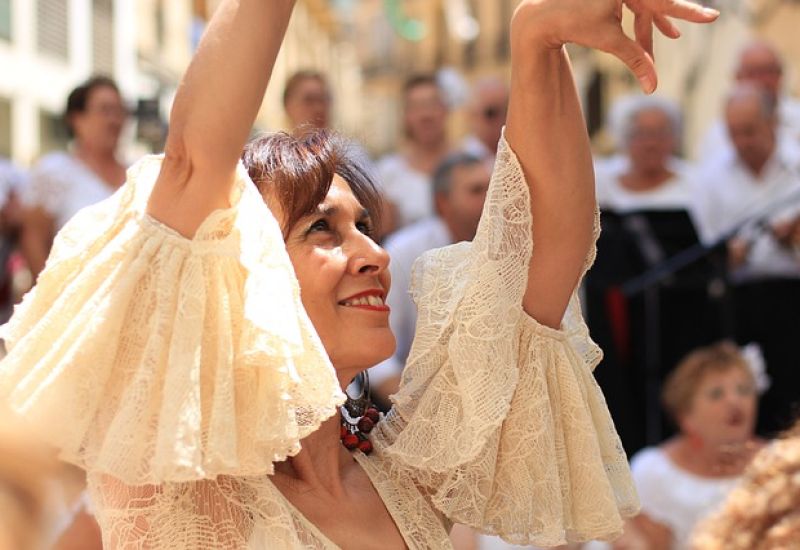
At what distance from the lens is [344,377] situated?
89.9 inches

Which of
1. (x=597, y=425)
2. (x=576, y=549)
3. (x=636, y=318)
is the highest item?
(x=597, y=425)

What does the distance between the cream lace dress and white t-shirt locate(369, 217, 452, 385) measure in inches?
→ 90.1

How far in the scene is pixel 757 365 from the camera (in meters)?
5.05

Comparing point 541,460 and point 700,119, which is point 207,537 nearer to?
point 541,460

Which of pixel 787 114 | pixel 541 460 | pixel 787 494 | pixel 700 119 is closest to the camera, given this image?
pixel 787 494

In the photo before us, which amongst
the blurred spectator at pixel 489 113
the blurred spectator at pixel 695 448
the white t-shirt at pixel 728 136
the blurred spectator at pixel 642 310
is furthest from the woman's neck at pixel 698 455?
the blurred spectator at pixel 489 113

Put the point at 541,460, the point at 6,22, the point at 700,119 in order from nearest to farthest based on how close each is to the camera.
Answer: the point at 541,460, the point at 6,22, the point at 700,119

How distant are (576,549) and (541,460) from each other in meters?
2.12

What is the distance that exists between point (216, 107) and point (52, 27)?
417 inches

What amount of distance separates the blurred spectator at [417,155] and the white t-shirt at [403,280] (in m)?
0.59

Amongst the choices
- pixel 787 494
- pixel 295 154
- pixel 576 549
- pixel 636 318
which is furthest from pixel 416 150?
pixel 787 494

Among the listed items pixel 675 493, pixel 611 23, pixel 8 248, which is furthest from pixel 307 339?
pixel 8 248

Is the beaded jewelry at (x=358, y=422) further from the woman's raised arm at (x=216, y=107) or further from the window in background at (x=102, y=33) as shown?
the window in background at (x=102, y=33)

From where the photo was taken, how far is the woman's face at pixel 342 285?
7.30 feet
